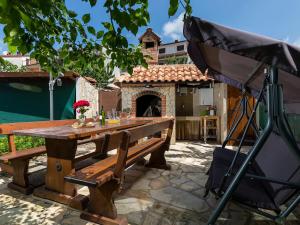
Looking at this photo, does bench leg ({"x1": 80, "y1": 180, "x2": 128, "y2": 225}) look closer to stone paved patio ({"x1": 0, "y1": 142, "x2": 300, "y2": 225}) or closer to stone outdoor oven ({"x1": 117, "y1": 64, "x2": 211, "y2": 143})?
stone paved patio ({"x1": 0, "y1": 142, "x2": 300, "y2": 225})

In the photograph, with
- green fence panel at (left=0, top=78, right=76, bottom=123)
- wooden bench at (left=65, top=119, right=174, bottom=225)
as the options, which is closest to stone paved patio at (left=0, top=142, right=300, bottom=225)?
wooden bench at (left=65, top=119, right=174, bottom=225)

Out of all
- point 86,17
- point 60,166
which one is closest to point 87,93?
point 60,166

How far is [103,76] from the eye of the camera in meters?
25.7

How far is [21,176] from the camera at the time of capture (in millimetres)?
3717

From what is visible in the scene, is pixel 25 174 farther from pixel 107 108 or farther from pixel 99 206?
pixel 107 108

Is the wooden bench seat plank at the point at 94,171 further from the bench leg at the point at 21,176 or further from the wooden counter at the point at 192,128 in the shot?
the wooden counter at the point at 192,128

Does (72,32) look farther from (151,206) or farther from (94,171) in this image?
(151,206)

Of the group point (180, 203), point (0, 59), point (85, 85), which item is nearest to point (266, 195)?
point (180, 203)

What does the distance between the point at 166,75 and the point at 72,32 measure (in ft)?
21.6

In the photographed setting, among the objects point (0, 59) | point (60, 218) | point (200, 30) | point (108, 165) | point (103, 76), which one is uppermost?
point (103, 76)

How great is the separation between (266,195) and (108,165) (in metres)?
1.99

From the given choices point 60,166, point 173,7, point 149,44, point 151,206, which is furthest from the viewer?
point 149,44

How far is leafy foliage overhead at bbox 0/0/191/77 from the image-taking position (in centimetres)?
145

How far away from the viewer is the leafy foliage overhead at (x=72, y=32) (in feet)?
4.76
